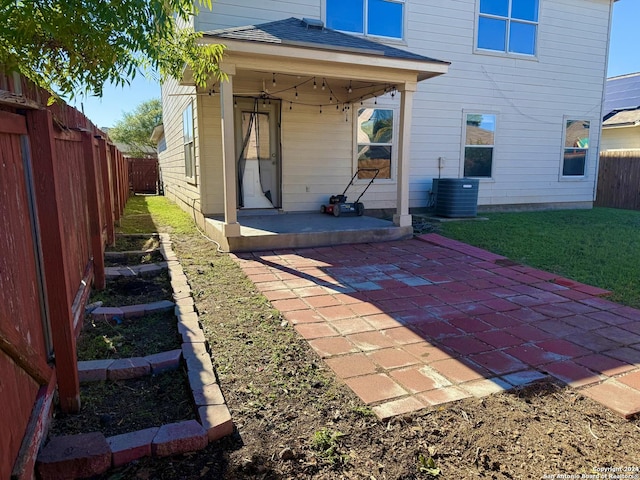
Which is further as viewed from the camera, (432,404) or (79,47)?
(432,404)

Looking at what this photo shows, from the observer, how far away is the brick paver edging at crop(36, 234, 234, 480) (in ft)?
6.09

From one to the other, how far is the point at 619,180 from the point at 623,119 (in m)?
3.41

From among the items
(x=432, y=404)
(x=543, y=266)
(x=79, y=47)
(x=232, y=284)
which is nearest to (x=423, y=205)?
(x=543, y=266)

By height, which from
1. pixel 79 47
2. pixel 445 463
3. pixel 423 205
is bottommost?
pixel 445 463

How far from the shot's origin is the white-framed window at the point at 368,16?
8.41 metres

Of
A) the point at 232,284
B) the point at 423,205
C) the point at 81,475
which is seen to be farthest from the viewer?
the point at 423,205

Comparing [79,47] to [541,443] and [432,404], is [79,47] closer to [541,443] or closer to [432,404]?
[432,404]

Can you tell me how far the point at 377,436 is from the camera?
2.15 meters

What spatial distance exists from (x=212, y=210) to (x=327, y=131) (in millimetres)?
2849

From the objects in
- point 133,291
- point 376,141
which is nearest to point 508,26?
point 376,141

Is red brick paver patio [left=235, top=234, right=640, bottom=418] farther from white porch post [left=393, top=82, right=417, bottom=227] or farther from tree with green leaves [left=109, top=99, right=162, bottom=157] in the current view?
tree with green leaves [left=109, top=99, right=162, bottom=157]

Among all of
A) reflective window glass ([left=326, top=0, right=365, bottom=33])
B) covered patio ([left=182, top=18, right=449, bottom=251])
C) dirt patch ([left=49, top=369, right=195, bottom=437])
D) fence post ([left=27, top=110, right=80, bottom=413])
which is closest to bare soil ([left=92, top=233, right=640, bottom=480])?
dirt patch ([left=49, top=369, right=195, bottom=437])

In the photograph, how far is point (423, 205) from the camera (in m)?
9.70

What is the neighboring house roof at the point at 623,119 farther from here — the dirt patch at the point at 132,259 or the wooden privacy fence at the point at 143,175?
the wooden privacy fence at the point at 143,175
